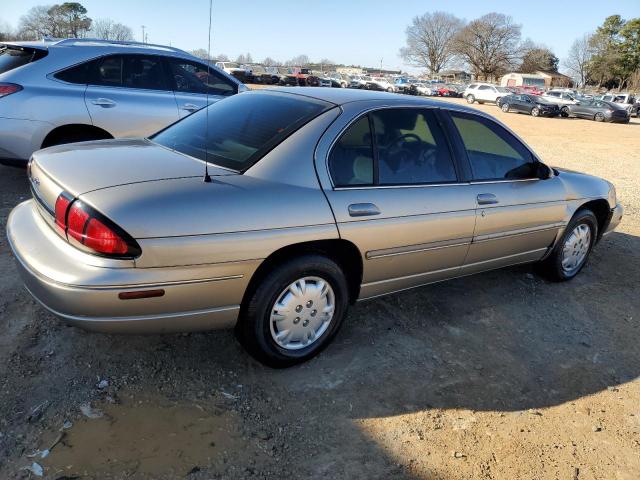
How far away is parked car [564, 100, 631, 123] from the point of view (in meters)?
31.0

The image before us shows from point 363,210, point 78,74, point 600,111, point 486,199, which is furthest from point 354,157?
point 600,111

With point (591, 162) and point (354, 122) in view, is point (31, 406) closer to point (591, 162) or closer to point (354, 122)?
point (354, 122)

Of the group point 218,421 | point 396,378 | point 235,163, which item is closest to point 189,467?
point 218,421

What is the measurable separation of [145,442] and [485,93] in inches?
1757

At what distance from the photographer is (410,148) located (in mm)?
3455

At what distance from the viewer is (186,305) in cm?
249

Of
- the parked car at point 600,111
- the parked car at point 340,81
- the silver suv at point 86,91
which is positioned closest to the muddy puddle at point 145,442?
the silver suv at point 86,91

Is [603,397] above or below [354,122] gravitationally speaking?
below

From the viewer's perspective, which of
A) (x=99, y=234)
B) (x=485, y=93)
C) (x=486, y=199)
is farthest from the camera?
(x=485, y=93)

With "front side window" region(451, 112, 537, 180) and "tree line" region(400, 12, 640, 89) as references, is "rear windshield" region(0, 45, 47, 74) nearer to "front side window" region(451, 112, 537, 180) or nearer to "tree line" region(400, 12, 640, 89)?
"front side window" region(451, 112, 537, 180)

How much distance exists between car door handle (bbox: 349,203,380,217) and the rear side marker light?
3.72 feet

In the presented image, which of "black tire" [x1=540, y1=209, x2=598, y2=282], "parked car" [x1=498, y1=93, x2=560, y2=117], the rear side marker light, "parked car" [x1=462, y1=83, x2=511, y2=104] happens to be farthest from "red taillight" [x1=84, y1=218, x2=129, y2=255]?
"parked car" [x1=462, y1=83, x2=511, y2=104]

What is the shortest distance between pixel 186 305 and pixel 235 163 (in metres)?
0.85

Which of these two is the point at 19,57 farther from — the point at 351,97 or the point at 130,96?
the point at 351,97
